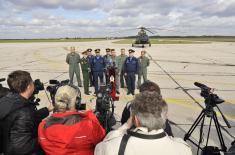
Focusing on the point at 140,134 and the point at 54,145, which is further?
the point at 54,145

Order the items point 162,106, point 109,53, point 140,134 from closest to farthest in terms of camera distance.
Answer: point 140,134, point 162,106, point 109,53

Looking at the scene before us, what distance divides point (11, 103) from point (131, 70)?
8.88m

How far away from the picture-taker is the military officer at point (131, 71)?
38.1 feet

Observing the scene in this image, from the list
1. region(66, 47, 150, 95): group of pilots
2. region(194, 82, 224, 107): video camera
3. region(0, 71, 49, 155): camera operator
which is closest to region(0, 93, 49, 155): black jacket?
region(0, 71, 49, 155): camera operator

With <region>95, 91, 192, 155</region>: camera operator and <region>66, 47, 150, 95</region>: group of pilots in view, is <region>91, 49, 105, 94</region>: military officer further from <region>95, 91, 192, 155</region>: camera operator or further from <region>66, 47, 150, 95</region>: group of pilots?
<region>95, 91, 192, 155</region>: camera operator

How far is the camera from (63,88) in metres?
2.79

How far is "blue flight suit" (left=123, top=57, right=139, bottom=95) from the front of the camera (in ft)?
38.1

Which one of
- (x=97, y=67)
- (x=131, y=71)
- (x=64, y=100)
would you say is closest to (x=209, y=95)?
→ (x=64, y=100)

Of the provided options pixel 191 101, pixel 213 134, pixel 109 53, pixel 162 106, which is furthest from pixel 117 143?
pixel 109 53

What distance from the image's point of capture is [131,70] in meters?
11.8

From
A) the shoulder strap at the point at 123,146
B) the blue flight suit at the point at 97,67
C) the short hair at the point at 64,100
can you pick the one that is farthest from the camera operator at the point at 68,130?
the blue flight suit at the point at 97,67

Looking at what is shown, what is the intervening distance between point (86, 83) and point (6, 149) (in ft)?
28.0

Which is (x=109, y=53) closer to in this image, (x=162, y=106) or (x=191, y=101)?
(x=191, y=101)

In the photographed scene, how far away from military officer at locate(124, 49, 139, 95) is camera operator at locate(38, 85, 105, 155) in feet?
29.1
